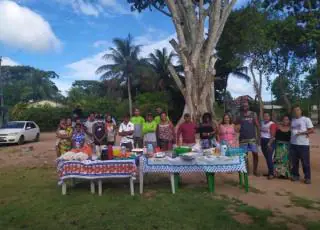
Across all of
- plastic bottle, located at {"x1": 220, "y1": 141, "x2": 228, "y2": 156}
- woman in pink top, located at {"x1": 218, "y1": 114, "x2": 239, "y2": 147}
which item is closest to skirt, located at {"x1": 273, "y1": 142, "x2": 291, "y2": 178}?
woman in pink top, located at {"x1": 218, "y1": 114, "x2": 239, "y2": 147}

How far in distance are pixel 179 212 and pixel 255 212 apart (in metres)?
1.19

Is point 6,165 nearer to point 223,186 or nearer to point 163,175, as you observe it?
point 163,175

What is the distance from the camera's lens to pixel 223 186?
802 cm

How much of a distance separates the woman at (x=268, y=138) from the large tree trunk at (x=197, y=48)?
5473 millimetres

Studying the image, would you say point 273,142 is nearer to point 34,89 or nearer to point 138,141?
point 138,141

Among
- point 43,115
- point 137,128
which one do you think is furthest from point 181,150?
point 43,115

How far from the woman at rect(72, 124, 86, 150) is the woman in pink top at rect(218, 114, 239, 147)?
3415 mm

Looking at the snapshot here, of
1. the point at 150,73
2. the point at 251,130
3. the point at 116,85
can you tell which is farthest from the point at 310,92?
the point at 251,130

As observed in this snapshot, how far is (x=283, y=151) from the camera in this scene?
8656 mm

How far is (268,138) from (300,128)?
82cm

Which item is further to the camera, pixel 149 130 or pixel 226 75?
pixel 226 75

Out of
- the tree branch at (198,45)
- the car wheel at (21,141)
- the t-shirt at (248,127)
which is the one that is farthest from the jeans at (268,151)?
the car wheel at (21,141)

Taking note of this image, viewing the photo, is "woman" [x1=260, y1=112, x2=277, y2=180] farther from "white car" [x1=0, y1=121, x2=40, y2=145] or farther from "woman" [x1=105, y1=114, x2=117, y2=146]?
"white car" [x1=0, y1=121, x2=40, y2=145]

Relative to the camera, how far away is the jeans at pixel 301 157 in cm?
815
